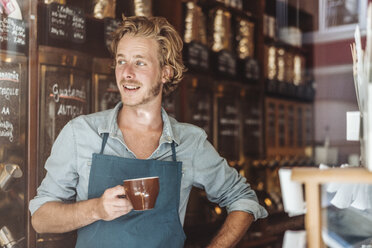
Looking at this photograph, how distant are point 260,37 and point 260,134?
92 cm

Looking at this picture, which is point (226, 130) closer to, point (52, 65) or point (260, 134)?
point (260, 134)

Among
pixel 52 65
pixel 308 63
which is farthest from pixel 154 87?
pixel 308 63

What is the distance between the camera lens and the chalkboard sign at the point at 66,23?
2496 millimetres

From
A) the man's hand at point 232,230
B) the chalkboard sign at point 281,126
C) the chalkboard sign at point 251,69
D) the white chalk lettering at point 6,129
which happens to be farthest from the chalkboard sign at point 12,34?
the chalkboard sign at point 281,126

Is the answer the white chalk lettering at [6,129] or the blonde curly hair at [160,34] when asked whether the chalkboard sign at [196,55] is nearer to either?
the blonde curly hair at [160,34]

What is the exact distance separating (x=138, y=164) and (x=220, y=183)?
48cm

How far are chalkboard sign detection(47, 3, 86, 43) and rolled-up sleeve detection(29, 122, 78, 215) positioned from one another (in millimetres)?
728

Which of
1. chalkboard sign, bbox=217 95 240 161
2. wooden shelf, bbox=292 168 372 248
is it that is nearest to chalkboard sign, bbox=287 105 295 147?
chalkboard sign, bbox=217 95 240 161

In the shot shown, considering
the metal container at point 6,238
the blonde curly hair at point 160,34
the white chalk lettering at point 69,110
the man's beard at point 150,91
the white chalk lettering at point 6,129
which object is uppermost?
the blonde curly hair at point 160,34

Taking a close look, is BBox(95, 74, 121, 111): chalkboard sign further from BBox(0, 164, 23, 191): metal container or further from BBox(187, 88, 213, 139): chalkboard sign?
BBox(187, 88, 213, 139): chalkboard sign

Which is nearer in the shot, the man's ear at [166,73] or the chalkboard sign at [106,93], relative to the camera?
the man's ear at [166,73]

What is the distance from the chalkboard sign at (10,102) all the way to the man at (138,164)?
13.3 inches

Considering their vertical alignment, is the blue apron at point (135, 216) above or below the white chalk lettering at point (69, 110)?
below

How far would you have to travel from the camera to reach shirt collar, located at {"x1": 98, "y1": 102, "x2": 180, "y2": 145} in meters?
2.08
